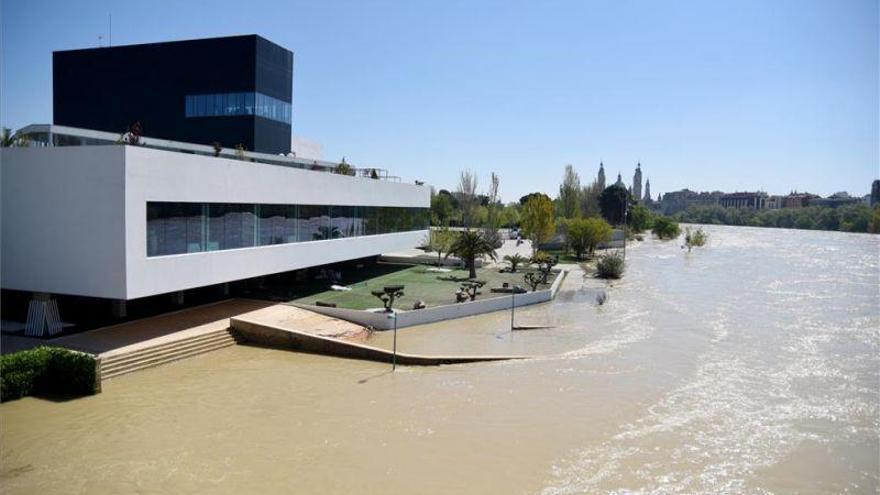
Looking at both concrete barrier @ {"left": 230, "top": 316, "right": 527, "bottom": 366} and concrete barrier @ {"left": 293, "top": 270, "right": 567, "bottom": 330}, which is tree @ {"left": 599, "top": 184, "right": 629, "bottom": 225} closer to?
concrete barrier @ {"left": 293, "top": 270, "right": 567, "bottom": 330}

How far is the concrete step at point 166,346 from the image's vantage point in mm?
14683

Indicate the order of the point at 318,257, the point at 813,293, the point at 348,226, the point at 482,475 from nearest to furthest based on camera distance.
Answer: the point at 482,475 → the point at 318,257 → the point at 348,226 → the point at 813,293

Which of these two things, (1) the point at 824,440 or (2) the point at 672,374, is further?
(2) the point at 672,374

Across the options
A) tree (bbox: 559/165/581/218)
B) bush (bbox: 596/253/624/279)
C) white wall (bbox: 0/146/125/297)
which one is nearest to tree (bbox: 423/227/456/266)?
bush (bbox: 596/253/624/279)

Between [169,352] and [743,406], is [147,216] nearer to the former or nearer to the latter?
[169,352]

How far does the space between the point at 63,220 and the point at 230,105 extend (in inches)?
871

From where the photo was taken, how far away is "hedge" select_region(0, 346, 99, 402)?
1290 cm

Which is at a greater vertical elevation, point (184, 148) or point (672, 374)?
point (184, 148)

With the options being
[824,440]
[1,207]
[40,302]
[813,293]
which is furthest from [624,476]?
[813,293]

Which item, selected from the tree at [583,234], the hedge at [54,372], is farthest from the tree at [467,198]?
the hedge at [54,372]

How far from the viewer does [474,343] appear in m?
19.9

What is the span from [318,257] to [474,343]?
8705 millimetres

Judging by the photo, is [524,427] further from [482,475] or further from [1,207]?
[1,207]

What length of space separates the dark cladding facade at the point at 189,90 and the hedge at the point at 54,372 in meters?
24.1
